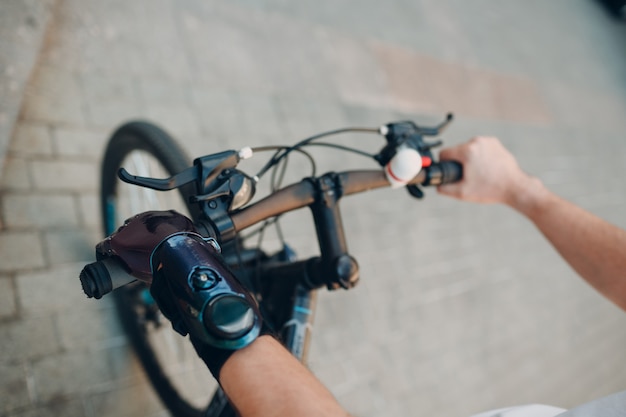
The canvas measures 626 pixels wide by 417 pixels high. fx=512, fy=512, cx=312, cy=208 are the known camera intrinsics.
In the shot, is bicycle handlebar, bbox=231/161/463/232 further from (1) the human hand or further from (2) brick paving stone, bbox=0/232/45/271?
(2) brick paving stone, bbox=0/232/45/271

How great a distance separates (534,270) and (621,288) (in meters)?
2.95

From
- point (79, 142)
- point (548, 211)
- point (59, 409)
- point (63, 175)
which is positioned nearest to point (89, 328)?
point (59, 409)

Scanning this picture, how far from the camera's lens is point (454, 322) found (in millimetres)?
3479

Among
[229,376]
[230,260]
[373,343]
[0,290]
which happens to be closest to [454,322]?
[373,343]

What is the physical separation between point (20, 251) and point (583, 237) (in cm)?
211

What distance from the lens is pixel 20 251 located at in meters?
2.13

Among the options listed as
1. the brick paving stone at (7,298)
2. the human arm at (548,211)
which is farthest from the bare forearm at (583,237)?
the brick paving stone at (7,298)

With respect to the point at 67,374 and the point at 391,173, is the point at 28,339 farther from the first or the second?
the point at 391,173

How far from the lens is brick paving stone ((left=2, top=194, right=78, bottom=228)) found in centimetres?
217

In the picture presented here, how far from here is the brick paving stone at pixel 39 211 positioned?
2172 millimetres

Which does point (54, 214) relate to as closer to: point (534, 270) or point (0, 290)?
point (0, 290)

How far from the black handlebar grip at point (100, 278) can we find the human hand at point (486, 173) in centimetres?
100

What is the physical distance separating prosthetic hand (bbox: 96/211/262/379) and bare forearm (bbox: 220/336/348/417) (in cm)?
2

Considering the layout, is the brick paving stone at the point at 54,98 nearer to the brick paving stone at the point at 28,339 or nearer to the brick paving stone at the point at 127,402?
the brick paving stone at the point at 28,339
